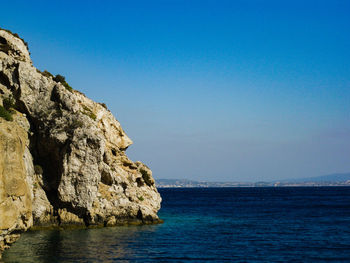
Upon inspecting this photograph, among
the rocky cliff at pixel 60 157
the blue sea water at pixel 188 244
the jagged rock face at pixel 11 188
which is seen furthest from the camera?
the rocky cliff at pixel 60 157

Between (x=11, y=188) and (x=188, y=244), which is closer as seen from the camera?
(x=11, y=188)

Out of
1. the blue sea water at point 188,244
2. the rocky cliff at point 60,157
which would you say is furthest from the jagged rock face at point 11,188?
the rocky cliff at point 60,157

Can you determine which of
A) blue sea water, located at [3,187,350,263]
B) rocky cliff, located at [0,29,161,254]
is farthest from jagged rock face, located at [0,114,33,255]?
rocky cliff, located at [0,29,161,254]

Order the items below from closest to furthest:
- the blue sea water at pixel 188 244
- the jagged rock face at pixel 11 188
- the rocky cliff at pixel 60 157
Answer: the jagged rock face at pixel 11 188 < the blue sea water at pixel 188 244 < the rocky cliff at pixel 60 157

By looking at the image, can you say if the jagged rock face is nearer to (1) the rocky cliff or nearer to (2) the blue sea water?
(2) the blue sea water

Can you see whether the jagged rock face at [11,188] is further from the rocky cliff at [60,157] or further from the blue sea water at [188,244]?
the rocky cliff at [60,157]

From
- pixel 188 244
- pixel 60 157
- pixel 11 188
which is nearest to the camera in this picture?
pixel 11 188

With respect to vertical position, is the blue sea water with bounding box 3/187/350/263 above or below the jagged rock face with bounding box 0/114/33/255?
below

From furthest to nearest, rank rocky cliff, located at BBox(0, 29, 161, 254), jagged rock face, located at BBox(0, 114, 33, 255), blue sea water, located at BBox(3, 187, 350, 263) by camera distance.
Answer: rocky cliff, located at BBox(0, 29, 161, 254), blue sea water, located at BBox(3, 187, 350, 263), jagged rock face, located at BBox(0, 114, 33, 255)

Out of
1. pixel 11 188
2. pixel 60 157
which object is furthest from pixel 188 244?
pixel 11 188

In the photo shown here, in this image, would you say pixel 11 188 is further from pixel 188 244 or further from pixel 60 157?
pixel 60 157

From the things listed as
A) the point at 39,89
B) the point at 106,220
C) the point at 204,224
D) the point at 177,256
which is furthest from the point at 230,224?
the point at 39,89

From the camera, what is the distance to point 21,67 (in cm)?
5172

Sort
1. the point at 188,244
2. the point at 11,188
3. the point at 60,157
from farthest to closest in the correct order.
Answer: the point at 60,157 < the point at 188,244 < the point at 11,188
